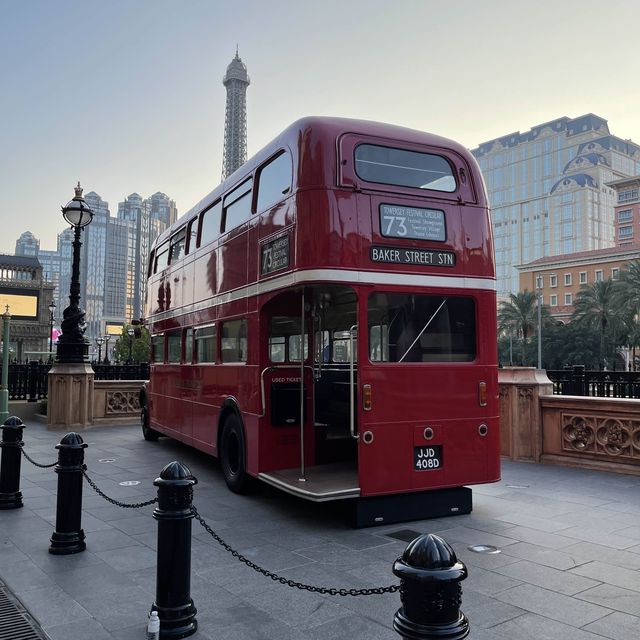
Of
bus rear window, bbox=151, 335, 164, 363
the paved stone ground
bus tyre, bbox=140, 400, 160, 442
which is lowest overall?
the paved stone ground

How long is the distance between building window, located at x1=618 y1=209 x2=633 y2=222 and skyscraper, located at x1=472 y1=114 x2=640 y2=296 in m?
25.0

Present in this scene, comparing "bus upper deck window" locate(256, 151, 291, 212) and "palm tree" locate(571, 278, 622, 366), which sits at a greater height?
"palm tree" locate(571, 278, 622, 366)

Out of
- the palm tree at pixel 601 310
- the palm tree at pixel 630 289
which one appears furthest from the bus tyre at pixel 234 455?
the palm tree at pixel 601 310

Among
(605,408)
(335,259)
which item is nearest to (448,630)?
(335,259)

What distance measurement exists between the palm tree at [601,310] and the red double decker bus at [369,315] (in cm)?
5698

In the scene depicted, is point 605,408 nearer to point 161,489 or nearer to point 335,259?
point 335,259

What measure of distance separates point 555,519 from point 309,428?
3084 mm

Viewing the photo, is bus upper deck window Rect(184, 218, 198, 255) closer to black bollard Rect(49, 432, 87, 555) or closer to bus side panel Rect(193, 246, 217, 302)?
bus side panel Rect(193, 246, 217, 302)

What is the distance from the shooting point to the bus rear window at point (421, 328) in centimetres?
678

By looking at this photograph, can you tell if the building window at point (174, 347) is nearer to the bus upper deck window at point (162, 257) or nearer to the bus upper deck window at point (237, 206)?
the bus upper deck window at point (162, 257)

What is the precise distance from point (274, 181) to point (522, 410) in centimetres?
629

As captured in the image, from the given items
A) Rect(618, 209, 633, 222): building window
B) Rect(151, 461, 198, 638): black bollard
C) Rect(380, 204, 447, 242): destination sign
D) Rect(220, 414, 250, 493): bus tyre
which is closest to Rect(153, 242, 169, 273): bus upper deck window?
Rect(220, 414, 250, 493): bus tyre

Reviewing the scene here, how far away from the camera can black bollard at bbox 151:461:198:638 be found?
410 centimetres

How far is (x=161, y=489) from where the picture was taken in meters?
4.17
